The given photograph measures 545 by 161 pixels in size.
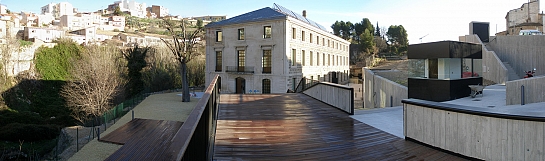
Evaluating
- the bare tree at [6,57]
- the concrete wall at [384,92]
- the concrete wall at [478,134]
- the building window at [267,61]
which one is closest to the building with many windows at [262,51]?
the building window at [267,61]

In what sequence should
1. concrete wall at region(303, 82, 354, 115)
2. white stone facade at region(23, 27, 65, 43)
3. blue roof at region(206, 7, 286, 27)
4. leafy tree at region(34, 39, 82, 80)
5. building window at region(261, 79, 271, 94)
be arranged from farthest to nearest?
white stone facade at region(23, 27, 65, 43) → leafy tree at region(34, 39, 82, 80) → building window at region(261, 79, 271, 94) → blue roof at region(206, 7, 286, 27) → concrete wall at region(303, 82, 354, 115)

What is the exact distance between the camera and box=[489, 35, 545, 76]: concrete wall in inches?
724

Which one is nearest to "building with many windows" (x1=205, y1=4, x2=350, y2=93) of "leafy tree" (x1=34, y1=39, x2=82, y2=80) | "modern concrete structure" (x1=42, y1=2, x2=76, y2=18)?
"leafy tree" (x1=34, y1=39, x2=82, y2=80)

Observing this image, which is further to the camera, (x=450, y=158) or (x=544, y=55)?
(x=544, y=55)

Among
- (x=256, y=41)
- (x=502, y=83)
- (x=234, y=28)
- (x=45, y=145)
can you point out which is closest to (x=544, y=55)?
(x=502, y=83)

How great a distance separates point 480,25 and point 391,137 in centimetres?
1945

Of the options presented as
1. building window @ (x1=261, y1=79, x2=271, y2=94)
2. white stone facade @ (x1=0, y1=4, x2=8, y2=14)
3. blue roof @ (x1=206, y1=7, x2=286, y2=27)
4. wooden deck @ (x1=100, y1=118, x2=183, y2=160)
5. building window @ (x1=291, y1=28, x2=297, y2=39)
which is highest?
white stone facade @ (x1=0, y1=4, x2=8, y2=14)

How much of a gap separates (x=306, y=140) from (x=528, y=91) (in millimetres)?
9200

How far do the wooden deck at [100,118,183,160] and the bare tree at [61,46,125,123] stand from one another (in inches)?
458

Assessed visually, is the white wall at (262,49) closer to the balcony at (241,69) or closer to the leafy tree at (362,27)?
the balcony at (241,69)

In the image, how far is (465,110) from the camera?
4.78 metres

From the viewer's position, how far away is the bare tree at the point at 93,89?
26.0m

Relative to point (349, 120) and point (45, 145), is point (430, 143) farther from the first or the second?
point (45, 145)

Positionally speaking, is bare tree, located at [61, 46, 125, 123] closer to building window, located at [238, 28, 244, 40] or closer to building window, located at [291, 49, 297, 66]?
building window, located at [238, 28, 244, 40]
